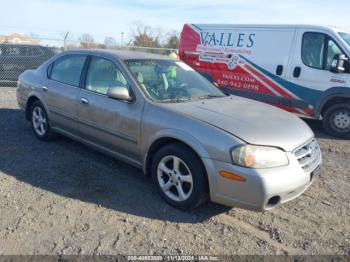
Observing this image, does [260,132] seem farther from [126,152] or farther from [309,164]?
[126,152]

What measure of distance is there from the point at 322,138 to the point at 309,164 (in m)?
3.86

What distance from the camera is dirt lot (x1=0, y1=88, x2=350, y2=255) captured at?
124 inches

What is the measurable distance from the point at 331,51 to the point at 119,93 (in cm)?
516

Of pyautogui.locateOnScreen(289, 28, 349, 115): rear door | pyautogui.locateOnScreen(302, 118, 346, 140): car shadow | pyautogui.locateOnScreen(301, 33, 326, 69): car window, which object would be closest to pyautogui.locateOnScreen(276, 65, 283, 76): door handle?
pyautogui.locateOnScreen(289, 28, 349, 115): rear door

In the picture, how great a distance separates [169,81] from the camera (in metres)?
4.47

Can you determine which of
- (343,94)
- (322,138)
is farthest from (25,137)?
(343,94)

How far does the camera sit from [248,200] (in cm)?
327

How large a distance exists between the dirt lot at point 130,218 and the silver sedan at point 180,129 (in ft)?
1.00

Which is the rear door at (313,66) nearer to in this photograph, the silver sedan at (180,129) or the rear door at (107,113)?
the silver sedan at (180,129)

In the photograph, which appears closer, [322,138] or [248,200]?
[248,200]

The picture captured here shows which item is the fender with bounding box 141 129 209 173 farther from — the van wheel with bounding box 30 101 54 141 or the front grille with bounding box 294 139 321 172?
the van wheel with bounding box 30 101 54 141

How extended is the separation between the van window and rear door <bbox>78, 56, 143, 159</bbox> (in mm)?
4815

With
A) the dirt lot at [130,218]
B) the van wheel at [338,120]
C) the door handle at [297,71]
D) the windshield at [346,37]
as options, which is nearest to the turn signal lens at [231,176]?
the dirt lot at [130,218]

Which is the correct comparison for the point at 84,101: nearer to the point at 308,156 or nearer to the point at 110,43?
the point at 308,156
